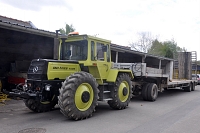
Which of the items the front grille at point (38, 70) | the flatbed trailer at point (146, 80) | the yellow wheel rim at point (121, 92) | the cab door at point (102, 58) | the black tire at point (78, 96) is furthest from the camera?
the flatbed trailer at point (146, 80)

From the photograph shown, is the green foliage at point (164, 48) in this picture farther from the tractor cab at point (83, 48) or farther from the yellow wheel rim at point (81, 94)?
the yellow wheel rim at point (81, 94)

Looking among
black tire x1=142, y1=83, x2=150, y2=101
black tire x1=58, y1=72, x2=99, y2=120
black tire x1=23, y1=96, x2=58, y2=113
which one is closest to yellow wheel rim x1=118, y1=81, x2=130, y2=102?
black tire x1=58, y1=72, x2=99, y2=120

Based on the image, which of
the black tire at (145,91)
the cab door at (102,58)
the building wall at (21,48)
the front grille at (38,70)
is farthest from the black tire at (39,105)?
the building wall at (21,48)

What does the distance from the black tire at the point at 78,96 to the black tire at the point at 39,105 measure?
4.55ft

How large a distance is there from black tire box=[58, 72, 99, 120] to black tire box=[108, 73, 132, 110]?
1301 mm

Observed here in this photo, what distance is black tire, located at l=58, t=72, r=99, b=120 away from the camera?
654 cm

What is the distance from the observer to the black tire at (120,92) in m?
8.54

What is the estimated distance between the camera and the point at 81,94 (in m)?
6.97

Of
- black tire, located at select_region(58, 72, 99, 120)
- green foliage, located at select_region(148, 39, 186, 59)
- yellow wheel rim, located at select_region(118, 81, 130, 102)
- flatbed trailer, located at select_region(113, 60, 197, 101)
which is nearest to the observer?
black tire, located at select_region(58, 72, 99, 120)

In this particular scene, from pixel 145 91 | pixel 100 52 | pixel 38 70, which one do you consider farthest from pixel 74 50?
pixel 145 91

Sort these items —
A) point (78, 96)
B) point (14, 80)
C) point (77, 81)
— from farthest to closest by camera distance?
point (14, 80) < point (78, 96) < point (77, 81)

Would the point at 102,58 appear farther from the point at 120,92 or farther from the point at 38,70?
Answer: the point at 38,70

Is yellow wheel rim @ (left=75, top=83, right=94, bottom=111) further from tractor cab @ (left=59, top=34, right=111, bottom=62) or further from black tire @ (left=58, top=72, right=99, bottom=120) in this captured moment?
tractor cab @ (left=59, top=34, right=111, bottom=62)

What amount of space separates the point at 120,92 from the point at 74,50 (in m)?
2.54
